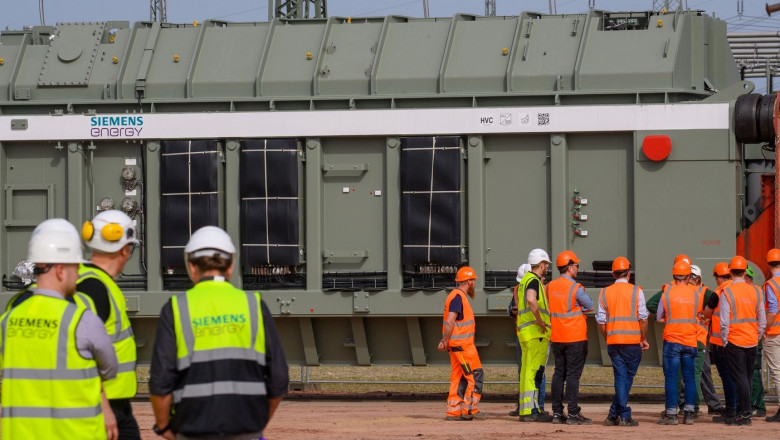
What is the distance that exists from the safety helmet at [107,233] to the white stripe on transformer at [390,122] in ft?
24.7

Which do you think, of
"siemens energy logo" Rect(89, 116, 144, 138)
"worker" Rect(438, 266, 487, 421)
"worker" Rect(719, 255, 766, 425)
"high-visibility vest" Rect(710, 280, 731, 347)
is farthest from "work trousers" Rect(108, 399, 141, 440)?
"siemens energy logo" Rect(89, 116, 144, 138)

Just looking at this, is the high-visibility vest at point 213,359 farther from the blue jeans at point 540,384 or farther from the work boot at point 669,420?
the work boot at point 669,420

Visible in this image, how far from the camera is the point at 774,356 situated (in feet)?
39.8

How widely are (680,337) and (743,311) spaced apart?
26.3 inches

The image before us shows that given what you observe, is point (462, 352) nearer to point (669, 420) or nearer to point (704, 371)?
point (669, 420)

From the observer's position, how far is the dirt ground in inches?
431

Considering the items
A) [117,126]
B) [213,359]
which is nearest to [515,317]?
[117,126]

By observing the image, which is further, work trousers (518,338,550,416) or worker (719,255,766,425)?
work trousers (518,338,550,416)

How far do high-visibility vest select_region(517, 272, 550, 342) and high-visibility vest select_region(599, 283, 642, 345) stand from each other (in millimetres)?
634

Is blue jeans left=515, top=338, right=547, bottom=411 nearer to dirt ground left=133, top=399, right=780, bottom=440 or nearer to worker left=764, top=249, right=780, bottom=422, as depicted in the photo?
dirt ground left=133, top=399, right=780, bottom=440

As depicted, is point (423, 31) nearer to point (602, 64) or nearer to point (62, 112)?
point (602, 64)

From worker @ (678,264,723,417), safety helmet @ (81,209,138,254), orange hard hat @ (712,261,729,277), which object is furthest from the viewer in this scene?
orange hard hat @ (712,261,729,277)

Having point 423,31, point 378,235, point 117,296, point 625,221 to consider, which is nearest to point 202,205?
point 378,235

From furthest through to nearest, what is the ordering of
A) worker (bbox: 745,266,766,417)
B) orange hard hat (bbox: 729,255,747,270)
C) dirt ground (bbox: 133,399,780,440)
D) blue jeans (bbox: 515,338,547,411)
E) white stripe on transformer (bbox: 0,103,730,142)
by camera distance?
white stripe on transformer (bbox: 0,103,730,142)
worker (bbox: 745,266,766,417)
blue jeans (bbox: 515,338,547,411)
orange hard hat (bbox: 729,255,747,270)
dirt ground (bbox: 133,399,780,440)
